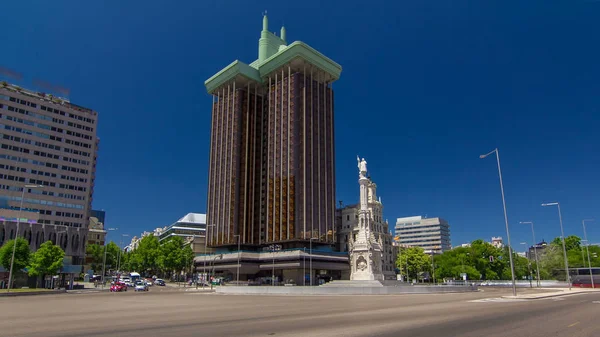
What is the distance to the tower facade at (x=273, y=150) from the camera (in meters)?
109

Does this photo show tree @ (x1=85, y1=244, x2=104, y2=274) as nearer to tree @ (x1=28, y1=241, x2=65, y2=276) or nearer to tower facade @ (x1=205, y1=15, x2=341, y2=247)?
tower facade @ (x1=205, y1=15, x2=341, y2=247)

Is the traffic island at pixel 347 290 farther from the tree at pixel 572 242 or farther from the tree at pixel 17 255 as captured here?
the tree at pixel 572 242

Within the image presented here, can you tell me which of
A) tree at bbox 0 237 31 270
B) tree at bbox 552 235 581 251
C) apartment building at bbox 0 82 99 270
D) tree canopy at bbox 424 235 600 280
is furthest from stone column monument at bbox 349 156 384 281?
tree at bbox 552 235 581 251

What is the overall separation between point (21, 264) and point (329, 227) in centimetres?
6993

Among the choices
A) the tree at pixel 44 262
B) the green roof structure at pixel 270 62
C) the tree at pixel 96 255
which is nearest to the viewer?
the tree at pixel 44 262

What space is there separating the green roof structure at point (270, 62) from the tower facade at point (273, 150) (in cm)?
29

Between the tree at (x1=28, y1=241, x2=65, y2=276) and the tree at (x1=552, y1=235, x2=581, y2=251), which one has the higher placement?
the tree at (x1=552, y1=235, x2=581, y2=251)

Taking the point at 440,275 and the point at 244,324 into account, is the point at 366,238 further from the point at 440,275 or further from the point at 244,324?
the point at 440,275

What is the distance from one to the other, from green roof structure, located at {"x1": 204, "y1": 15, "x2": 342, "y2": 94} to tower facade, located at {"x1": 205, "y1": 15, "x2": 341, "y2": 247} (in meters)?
0.29

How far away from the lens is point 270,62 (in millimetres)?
124375

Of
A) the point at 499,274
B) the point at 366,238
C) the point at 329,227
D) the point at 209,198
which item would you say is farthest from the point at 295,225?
the point at 499,274

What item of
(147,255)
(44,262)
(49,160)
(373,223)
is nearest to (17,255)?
(44,262)

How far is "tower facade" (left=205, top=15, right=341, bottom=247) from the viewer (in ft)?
358

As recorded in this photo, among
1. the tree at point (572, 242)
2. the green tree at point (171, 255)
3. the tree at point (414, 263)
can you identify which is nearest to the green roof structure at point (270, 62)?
the green tree at point (171, 255)
